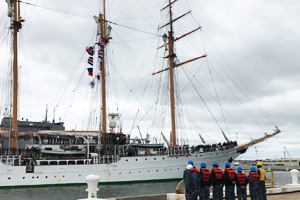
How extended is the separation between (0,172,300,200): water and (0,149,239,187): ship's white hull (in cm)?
60

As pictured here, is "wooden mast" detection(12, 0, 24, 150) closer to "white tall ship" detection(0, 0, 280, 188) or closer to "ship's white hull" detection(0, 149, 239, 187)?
"white tall ship" detection(0, 0, 280, 188)

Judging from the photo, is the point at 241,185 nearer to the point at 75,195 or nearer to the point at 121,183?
the point at 75,195

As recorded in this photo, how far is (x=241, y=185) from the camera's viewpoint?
33.0ft

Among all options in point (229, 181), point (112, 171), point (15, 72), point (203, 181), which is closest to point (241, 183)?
point (229, 181)

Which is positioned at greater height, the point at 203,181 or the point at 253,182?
the point at 203,181

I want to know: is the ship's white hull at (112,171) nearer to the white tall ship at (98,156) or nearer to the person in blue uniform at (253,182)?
the white tall ship at (98,156)

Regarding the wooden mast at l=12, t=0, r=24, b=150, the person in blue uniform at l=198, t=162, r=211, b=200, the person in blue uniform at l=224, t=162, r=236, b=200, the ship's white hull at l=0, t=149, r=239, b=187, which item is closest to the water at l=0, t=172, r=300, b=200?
the ship's white hull at l=0, t=149, r=239, b=187

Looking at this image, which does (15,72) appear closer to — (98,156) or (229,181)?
(98,156)

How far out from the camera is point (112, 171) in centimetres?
2856

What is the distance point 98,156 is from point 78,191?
461 cm

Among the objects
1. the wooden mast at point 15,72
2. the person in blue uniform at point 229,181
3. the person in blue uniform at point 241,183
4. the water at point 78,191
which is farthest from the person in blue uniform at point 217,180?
the wooden mast at point 15,72

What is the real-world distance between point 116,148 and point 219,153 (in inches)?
471

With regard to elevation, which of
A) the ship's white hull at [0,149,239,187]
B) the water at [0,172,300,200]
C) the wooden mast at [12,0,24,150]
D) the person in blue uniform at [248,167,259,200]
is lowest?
the water at [0,172,300,200]

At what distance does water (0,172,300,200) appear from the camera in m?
23.4
